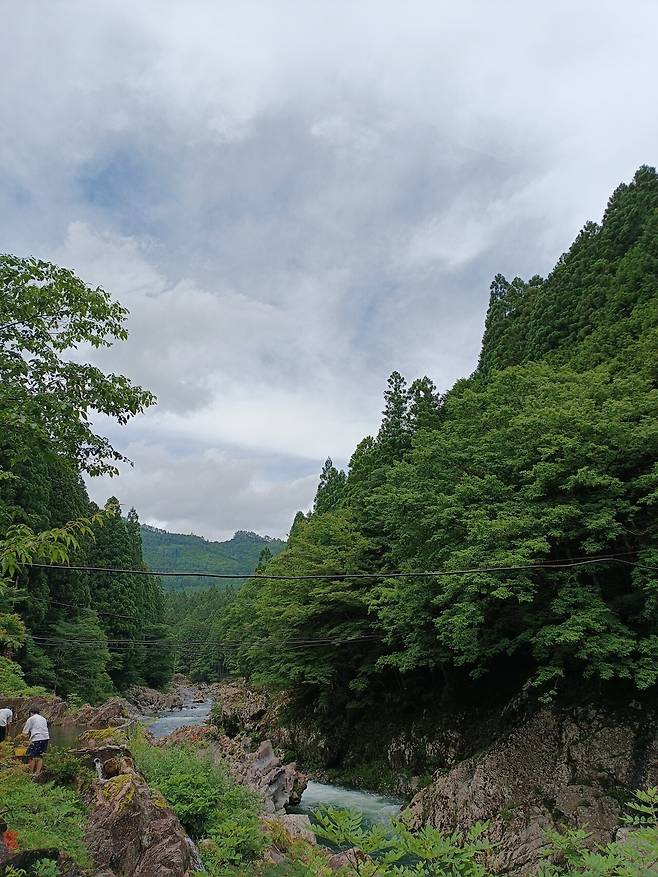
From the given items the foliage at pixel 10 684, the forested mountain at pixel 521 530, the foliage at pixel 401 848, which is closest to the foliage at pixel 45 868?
the foliage at pixel 401 848

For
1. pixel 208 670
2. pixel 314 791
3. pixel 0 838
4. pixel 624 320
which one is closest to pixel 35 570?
pixel 314 791

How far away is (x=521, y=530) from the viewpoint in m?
12.6

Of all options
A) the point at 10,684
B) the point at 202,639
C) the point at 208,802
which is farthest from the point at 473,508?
the point at 202,639

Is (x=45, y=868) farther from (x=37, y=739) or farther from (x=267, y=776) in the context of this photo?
(x=267, y=776)

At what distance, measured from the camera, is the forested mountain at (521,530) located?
12367mm

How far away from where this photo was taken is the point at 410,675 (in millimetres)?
21391

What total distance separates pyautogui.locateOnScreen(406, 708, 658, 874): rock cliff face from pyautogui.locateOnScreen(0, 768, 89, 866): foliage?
7.83m

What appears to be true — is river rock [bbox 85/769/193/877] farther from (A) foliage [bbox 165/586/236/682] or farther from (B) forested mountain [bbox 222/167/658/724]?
(A) foliage [bbox 165/586/236/682]

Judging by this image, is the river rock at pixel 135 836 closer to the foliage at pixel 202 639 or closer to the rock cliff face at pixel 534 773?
the rock cliff face at pixel 534 773

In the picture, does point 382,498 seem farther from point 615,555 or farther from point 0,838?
point 0,838

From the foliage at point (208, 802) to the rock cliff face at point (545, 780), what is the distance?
4.93m

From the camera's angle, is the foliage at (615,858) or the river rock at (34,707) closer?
the foliage at (615,858)

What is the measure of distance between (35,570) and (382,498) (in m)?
22.4

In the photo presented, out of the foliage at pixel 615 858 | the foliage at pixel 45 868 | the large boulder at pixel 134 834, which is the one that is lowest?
the large boulder at pixel 134 834
